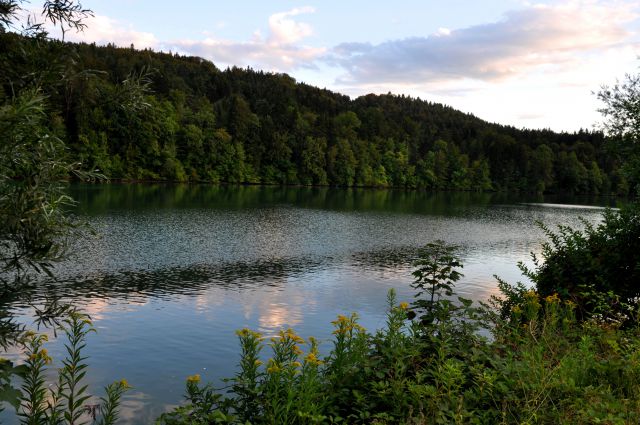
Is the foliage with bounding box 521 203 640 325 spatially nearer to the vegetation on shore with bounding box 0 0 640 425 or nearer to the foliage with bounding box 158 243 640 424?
the vegetation on shore with bounding box 0 0 640 425

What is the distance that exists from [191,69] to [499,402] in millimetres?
172241

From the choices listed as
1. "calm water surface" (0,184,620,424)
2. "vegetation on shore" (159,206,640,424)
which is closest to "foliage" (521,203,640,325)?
"vegetation on shore" (159,206,640,424)

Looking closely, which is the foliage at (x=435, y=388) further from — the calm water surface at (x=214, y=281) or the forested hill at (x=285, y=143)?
the forested hill at (x=285, y=143)

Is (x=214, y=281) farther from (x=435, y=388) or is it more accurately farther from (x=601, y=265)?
(x=435, y=388)

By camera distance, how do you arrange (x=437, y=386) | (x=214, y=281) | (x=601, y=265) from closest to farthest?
(x=437, y=386), (x=601, y=265), (x=214, y=281)

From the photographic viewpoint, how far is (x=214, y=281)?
75.1 ft

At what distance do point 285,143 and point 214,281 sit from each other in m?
112

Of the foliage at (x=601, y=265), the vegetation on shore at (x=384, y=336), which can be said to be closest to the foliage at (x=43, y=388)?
the vegetation on shore at (x=384, y=336)

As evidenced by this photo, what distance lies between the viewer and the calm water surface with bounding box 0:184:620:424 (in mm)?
13562

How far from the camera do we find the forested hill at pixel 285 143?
332 feet

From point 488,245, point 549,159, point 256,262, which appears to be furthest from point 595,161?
point 256,262

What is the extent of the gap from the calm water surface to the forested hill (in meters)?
56.4

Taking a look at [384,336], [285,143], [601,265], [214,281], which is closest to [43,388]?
[384,336]

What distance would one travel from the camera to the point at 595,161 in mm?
172875
